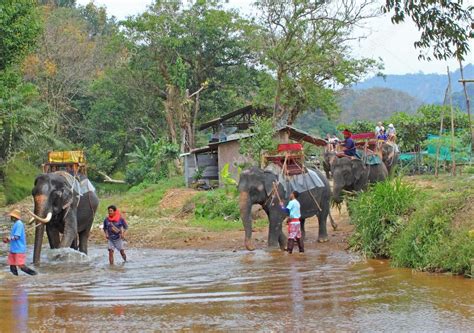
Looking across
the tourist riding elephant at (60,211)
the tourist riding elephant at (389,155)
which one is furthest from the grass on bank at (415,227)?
the tourist riding elephant at (389,155)

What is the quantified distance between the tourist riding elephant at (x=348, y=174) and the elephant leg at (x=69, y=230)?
666 centimetres

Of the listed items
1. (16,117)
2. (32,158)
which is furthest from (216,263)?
(32,158)

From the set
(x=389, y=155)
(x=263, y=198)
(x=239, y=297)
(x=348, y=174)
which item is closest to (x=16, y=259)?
(x=239, y=297)

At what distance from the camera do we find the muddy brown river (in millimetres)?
8883

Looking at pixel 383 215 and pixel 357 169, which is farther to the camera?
pixel 357 169

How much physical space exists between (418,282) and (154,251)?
8.46 m

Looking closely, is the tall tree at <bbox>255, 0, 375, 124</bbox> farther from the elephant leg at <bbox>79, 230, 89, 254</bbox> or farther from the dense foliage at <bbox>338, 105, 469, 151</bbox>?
the elephant leg at <bbox>79, 230, 89, 254</bbox>

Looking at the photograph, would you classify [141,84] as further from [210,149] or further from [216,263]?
[216,263]

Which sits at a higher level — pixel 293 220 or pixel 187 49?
pixel 187 49

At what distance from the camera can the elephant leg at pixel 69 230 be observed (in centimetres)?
1595

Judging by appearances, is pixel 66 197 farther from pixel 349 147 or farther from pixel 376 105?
pixel 376 105

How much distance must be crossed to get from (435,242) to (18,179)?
34925mm

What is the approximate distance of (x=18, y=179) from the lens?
4403cm

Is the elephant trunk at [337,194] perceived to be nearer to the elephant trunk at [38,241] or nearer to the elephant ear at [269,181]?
the elephant ear at [269,181]
